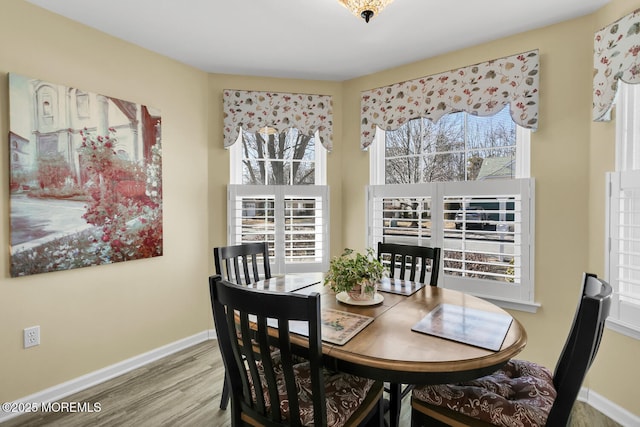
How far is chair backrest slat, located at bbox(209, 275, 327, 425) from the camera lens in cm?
109

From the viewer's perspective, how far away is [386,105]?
3.07 metres

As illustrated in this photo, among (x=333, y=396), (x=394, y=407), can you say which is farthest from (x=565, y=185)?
(x=333, y=396)

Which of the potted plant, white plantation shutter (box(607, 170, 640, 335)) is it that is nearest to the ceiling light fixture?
the potted plant

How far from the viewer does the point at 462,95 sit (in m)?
2.66

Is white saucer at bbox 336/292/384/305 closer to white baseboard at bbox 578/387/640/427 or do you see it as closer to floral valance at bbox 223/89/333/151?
white baseboard at bbox 578/387/640/427

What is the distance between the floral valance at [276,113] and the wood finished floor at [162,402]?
2.02 meters

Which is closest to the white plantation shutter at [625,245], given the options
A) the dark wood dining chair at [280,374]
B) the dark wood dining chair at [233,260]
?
the dark wood dining chair at [280,374]

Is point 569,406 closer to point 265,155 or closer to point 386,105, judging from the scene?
point 386,105

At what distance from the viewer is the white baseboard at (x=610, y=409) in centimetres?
193

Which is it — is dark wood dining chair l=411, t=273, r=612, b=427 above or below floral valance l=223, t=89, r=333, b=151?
below

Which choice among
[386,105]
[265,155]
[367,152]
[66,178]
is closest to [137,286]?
[66,178]

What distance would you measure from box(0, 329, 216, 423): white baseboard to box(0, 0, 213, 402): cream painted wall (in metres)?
0.04

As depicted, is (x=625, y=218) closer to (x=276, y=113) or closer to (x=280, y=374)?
(x=280, y=374)

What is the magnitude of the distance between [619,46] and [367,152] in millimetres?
1895
